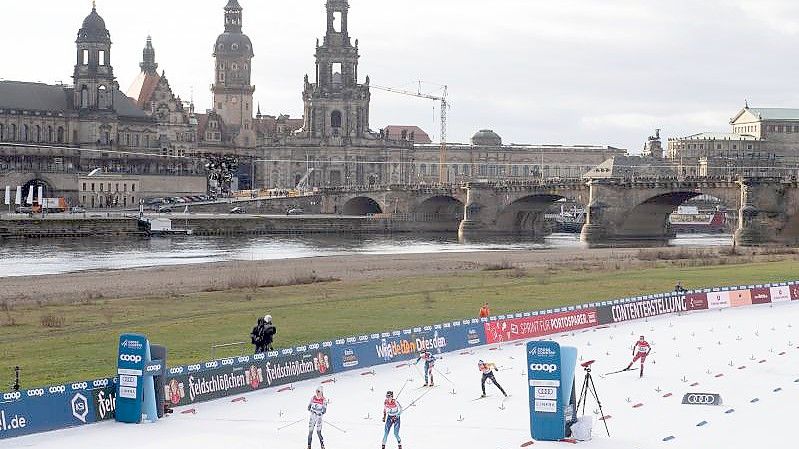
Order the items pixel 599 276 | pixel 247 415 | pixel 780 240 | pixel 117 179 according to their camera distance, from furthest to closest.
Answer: pixel 117 179 → pixel 780 240 → pixel 599 276 → pixel 247 415

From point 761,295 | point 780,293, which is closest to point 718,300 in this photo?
point 761,295

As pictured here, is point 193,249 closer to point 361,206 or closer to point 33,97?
point 361,206

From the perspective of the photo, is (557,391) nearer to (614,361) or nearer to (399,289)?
(614,361)

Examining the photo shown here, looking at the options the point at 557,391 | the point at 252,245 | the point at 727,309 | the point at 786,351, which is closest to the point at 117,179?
the point at 252,245

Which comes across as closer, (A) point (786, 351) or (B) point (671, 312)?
(A) point (786, 351)

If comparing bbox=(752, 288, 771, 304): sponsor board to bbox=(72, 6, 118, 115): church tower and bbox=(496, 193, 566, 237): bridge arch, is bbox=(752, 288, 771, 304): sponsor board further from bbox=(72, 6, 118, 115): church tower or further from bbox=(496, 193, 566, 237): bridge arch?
bbox=(72, 6, 118, 115): church tower

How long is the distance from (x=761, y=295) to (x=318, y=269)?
33031mm

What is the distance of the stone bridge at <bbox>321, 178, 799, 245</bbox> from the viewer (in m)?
122

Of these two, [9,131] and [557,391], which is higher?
[9,131]

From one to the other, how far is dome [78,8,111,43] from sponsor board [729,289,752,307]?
142 meters

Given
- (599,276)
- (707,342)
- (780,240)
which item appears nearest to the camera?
(707,342)

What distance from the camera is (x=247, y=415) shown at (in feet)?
116

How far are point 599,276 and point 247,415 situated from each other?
46.7 m

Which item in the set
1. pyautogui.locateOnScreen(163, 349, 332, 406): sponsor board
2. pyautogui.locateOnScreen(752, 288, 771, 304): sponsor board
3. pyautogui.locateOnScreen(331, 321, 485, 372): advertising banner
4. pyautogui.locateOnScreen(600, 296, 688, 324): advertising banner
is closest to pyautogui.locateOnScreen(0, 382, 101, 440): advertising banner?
pyautogui.locateOnScreen(163, 349, 332, 406): sponsor board
